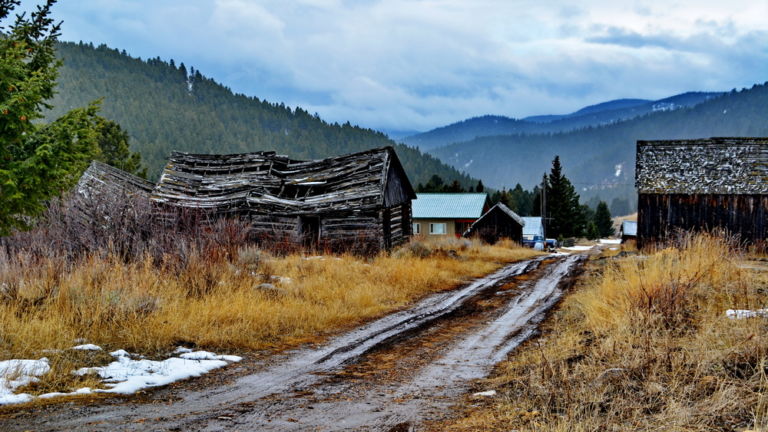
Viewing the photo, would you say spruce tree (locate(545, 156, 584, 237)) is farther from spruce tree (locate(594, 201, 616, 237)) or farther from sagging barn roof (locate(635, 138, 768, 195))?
sagging barn roof (locate(635, 138, 768, 195))

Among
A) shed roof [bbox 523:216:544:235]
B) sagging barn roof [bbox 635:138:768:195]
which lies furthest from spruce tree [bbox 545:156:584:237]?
sagging barn roof [bbox 635:138:768:195]

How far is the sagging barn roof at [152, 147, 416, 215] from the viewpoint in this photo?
22469mm

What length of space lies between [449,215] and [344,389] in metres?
51.4

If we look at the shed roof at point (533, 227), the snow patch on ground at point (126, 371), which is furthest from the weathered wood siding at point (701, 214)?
the shed roof at point (533, 227)

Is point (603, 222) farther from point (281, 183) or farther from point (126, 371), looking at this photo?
point (126, 371)

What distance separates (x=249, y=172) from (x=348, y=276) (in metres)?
12.8

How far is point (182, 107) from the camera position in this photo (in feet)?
525

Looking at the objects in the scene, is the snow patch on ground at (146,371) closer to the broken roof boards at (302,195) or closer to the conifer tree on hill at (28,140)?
the conifer tree on hill at (28,140)

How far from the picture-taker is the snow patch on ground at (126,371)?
5.55 metres

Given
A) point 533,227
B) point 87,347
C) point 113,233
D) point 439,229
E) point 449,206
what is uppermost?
point 449,206

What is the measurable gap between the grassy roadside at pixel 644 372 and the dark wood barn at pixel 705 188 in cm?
1947

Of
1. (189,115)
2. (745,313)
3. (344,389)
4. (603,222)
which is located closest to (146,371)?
(344,389)

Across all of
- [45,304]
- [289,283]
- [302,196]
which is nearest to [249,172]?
[302,196]

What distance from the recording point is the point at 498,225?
51969mm
